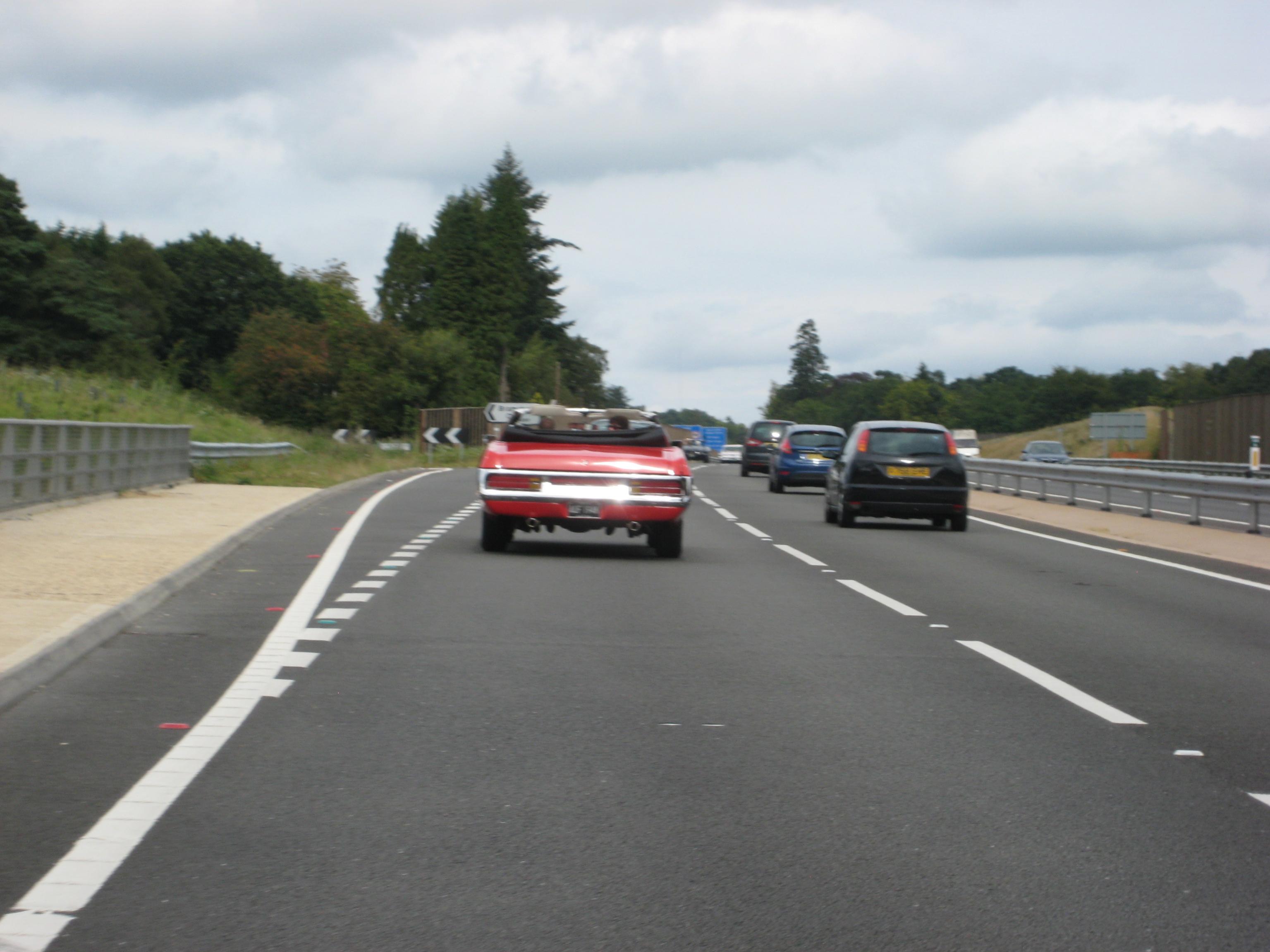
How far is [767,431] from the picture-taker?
153 feet

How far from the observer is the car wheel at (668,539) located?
1609 cm

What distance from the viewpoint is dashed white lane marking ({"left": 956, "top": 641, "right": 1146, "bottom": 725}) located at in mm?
7324

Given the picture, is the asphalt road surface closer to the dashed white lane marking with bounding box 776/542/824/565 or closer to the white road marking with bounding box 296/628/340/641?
the white road marking with bounding box 296/628/340/641

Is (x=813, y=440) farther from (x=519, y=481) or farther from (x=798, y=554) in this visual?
(x=519, y=481)

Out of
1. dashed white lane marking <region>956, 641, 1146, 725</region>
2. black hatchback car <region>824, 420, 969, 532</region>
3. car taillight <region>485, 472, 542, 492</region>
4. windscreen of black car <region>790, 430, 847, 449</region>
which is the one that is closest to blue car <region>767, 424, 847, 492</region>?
windscreen of black car <region>790, 430, 847, 449</region>

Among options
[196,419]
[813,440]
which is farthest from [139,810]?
[196,419]

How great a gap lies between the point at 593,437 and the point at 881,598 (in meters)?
4.62

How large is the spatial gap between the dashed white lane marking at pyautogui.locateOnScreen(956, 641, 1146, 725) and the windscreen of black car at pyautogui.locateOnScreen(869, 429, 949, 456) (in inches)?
488

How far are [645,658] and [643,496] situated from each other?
6451 millimetres

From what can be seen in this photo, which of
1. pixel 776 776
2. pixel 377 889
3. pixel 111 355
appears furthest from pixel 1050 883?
pixel 111 355

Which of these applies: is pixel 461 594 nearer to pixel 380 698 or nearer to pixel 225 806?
pixel 380 698

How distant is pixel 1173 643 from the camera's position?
10.1 metres

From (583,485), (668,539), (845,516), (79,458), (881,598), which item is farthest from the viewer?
(845,516)

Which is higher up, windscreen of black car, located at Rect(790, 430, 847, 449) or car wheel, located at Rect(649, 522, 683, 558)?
windscreen of black car, located at Rect(790, 430, 847, 449)
